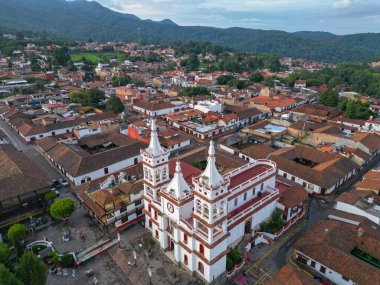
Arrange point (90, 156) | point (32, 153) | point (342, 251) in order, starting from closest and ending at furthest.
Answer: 1. point (342, 251)
2. point (90, 156)
3. point (32, 153)

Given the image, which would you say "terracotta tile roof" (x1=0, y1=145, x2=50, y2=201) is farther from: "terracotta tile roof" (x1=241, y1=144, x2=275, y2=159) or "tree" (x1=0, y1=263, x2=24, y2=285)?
"terracotta tile roof" (x1=241, y1=144, x2=275, y2=159)

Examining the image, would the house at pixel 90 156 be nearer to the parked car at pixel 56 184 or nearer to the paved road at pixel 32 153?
the paved road at pixel 32 153

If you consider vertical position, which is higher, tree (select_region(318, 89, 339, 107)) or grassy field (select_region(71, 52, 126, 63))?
tree (select_region(318, 89, 339, 107))

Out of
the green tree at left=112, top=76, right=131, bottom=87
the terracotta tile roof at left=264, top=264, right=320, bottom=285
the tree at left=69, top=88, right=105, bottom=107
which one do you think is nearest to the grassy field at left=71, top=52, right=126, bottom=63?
the green tree at left=112, top=76, right=131, bottom=87

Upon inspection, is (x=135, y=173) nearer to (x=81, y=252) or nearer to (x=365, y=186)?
(x=81, y=252)

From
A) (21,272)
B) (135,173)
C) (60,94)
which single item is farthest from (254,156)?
(60,94)

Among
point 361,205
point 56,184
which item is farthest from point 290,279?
point 56,184

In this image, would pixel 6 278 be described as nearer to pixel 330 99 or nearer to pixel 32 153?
pixel 32 153
